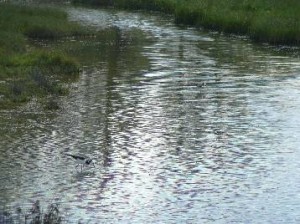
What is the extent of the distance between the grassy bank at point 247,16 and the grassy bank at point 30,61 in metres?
7.17

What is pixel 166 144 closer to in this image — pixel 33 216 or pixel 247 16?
pixel 33 216

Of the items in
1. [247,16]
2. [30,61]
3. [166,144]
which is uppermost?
[247,16]

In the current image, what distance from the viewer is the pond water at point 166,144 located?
1304cm

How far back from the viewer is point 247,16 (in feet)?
127

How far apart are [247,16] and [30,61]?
15.8 m

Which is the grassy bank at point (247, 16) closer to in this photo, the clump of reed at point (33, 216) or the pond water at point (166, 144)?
the pond water at point (166, 144)

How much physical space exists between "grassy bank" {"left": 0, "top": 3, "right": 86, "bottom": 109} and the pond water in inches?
28.0

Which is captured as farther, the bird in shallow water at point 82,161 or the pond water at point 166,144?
the bird in shallow water at point 82,161

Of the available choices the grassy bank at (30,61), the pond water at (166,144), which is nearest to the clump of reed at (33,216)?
the pond water at (166,144)

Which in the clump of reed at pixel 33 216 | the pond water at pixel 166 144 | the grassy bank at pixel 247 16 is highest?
the grassy bank at pixel 247 16

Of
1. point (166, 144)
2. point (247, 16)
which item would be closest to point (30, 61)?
point (166, 144)

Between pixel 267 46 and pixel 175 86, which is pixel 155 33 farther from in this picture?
pixel 175 86

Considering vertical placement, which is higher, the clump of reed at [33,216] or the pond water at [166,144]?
the clump of reed at [33,216]

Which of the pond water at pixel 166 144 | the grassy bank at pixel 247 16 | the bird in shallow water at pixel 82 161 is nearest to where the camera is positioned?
the pond water at pixel 166 144
